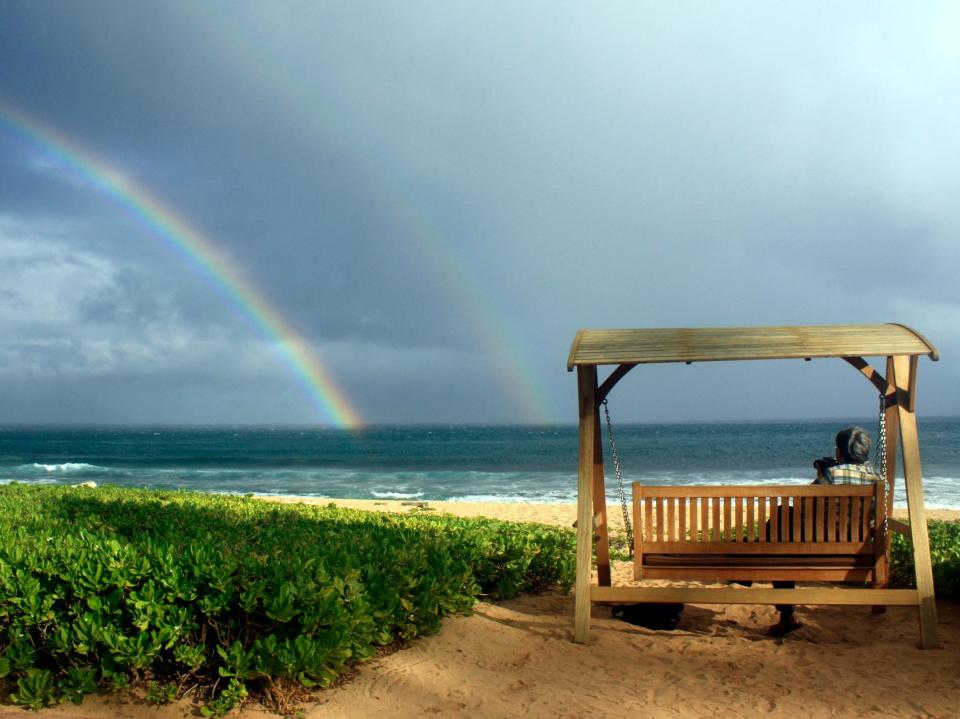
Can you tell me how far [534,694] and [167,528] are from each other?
3404 millimetres

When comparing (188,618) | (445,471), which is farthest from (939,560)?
(445,471)

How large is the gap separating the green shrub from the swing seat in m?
1.27

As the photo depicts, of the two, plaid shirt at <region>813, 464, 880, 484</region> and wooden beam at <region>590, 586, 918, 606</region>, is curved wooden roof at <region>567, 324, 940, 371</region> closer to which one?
plaid shirt at <region>813, 464, 880, 484</region>

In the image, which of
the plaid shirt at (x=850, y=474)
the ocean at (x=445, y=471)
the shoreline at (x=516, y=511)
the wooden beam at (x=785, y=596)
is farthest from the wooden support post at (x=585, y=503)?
the ocean at (x=445, y=471)

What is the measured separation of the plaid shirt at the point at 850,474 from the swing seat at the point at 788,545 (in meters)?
0.37

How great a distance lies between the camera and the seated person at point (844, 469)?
635 centimetres

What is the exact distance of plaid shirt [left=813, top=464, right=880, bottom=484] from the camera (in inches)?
252

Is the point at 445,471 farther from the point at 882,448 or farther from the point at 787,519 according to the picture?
the point at 787,519

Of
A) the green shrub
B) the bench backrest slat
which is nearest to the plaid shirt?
the bench backrest slat

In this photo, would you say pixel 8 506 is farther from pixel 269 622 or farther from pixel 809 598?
pixel 809 598

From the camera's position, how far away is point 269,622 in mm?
4602

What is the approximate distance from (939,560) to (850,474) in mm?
1532

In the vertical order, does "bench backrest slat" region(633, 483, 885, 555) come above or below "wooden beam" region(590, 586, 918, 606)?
above

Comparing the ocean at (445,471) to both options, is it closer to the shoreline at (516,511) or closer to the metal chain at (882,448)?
the shoreline at (516,511)
